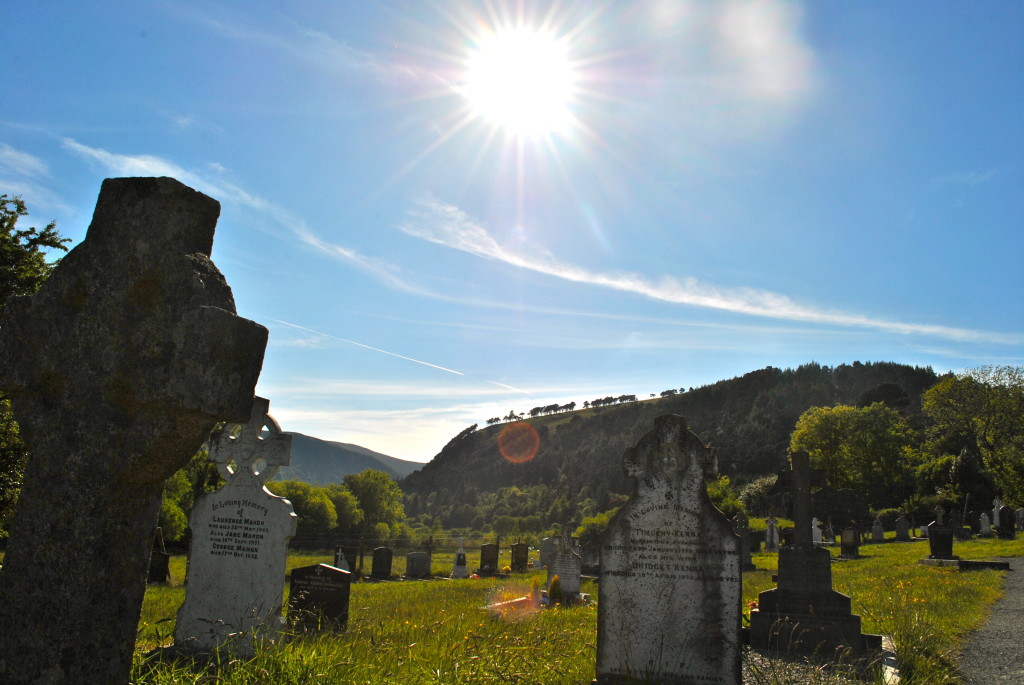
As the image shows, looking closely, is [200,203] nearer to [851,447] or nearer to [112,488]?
[112,488]

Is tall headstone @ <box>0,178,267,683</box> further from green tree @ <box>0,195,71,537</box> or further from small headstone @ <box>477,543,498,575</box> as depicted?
small headstone @ <box>477,543,498,575</box>

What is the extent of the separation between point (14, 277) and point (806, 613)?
51.4 ft

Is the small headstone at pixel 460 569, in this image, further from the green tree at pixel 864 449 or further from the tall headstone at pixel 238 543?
the green tree at pixel 864 449

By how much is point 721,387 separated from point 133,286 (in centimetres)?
13110

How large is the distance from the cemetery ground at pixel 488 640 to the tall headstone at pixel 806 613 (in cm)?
49

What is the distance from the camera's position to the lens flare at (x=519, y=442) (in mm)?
134375

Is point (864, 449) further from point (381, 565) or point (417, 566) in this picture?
point (381, 565)

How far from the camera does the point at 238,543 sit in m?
7.68

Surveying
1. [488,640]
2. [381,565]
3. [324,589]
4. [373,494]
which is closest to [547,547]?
[381,565]

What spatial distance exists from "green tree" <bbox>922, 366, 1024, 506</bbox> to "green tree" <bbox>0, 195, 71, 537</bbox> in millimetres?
50715

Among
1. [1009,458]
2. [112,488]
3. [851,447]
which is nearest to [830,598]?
[112,488]

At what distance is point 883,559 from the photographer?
2472 centimetres

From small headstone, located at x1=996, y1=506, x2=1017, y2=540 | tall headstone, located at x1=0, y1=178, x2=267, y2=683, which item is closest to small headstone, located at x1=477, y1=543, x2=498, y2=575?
tall headstone, located at x1=0, y1=178, x2=267, y2=683

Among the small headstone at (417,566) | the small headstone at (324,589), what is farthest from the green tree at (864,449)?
the small headstone at (324,589)
